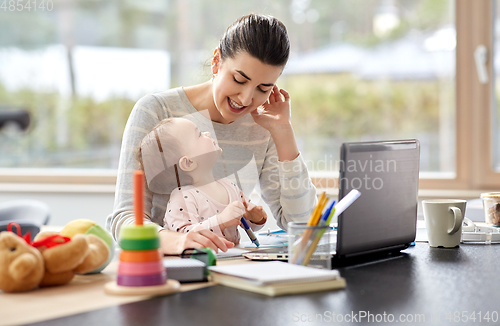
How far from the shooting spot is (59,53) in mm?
3387

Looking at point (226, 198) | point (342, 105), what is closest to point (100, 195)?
point (342, 105)

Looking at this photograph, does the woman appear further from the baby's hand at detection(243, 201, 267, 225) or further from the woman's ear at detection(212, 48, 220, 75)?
the baby's hand at detection(243, 201, 267, 225)

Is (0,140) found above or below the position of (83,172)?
above

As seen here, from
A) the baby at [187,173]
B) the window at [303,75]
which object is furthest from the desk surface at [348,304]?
the window at [303,75]

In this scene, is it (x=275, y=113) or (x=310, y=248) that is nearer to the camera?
(x=310, y=248)

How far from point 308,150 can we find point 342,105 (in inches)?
13.0

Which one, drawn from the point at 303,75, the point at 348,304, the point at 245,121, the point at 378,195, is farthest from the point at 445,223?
the point at 303,75

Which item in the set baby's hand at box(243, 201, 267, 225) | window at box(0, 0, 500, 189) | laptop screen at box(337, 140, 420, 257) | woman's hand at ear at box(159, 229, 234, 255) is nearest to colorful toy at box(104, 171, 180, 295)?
woman's hand at ear at box(159, 229, 234, 255)

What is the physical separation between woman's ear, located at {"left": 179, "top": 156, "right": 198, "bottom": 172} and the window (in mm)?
1268

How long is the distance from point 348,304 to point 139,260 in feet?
1.03

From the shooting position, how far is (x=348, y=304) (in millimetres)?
747

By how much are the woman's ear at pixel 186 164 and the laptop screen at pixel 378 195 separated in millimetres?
460

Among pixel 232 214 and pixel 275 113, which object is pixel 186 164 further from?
pixel 275 113

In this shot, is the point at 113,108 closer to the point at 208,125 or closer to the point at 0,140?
the point at 0,140
